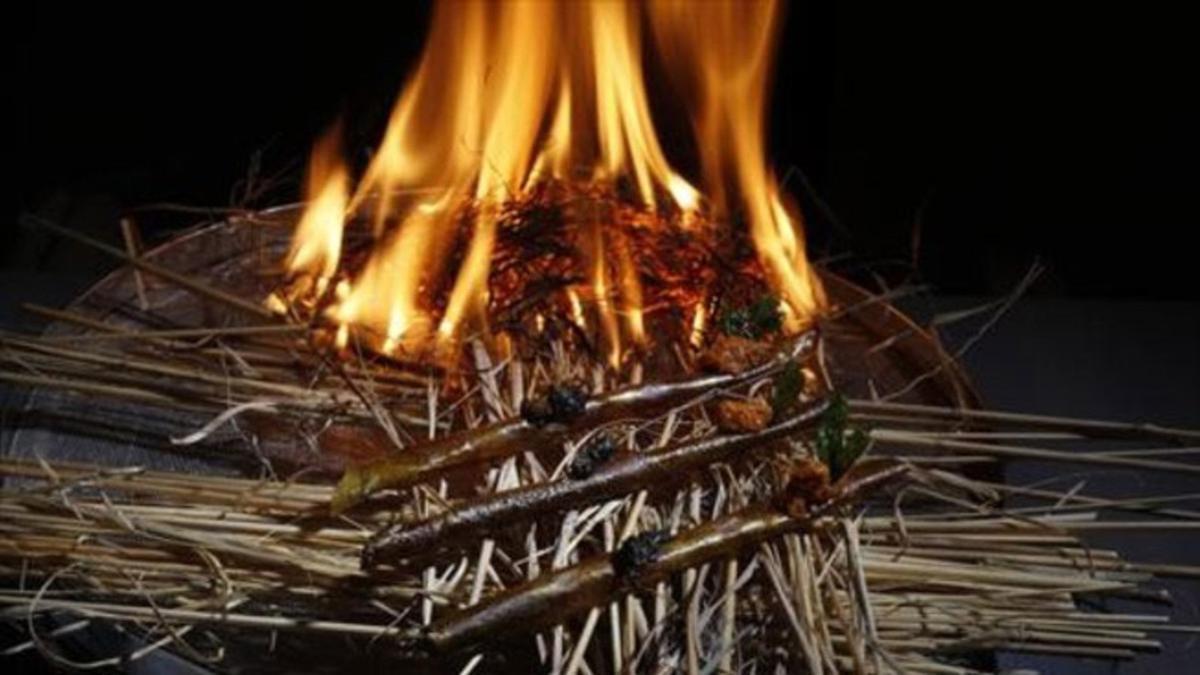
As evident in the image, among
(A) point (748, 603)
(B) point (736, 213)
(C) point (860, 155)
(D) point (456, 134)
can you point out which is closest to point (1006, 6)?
(C) point (860, 155)

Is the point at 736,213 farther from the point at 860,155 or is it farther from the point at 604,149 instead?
the point at 860,155

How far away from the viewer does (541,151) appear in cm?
303

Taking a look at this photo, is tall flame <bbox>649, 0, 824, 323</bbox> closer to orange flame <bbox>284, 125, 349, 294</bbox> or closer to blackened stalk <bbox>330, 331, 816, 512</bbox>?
blackened stalk <bbox>330, 331, 816, 512</bbox>

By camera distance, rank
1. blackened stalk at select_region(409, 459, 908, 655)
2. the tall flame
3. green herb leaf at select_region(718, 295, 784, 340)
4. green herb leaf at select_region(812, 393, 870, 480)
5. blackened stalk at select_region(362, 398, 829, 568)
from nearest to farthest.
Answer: blackened stalk at select_region(409, 459, 908, 655) → blackened stalk at select_region(362, 398, 829, 568) → green herb leaf at select_region(812, 393, 870, 480) → green herb leaf at select_region(718, 295, 784, 340) → the tall flame

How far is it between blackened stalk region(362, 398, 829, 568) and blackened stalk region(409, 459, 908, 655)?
123mm

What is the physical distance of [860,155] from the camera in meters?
4.21

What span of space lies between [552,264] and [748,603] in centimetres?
99

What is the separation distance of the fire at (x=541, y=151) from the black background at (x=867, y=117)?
2.81 feet

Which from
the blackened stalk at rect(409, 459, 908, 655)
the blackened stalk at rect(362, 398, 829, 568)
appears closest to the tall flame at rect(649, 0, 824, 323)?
the blackened stalk at rect(362, 398, 829, 568)

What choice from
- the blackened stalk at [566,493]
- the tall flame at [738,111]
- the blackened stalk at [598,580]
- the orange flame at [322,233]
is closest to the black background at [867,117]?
the tall flame at [738,111]

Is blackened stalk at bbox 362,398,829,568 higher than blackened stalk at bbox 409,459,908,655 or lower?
higher

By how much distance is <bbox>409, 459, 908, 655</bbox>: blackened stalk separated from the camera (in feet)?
5.75

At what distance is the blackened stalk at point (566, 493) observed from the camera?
1.86 m

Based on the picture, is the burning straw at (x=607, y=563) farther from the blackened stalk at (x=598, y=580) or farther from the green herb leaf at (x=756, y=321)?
the green herb leaf at (x=756, y=321)
